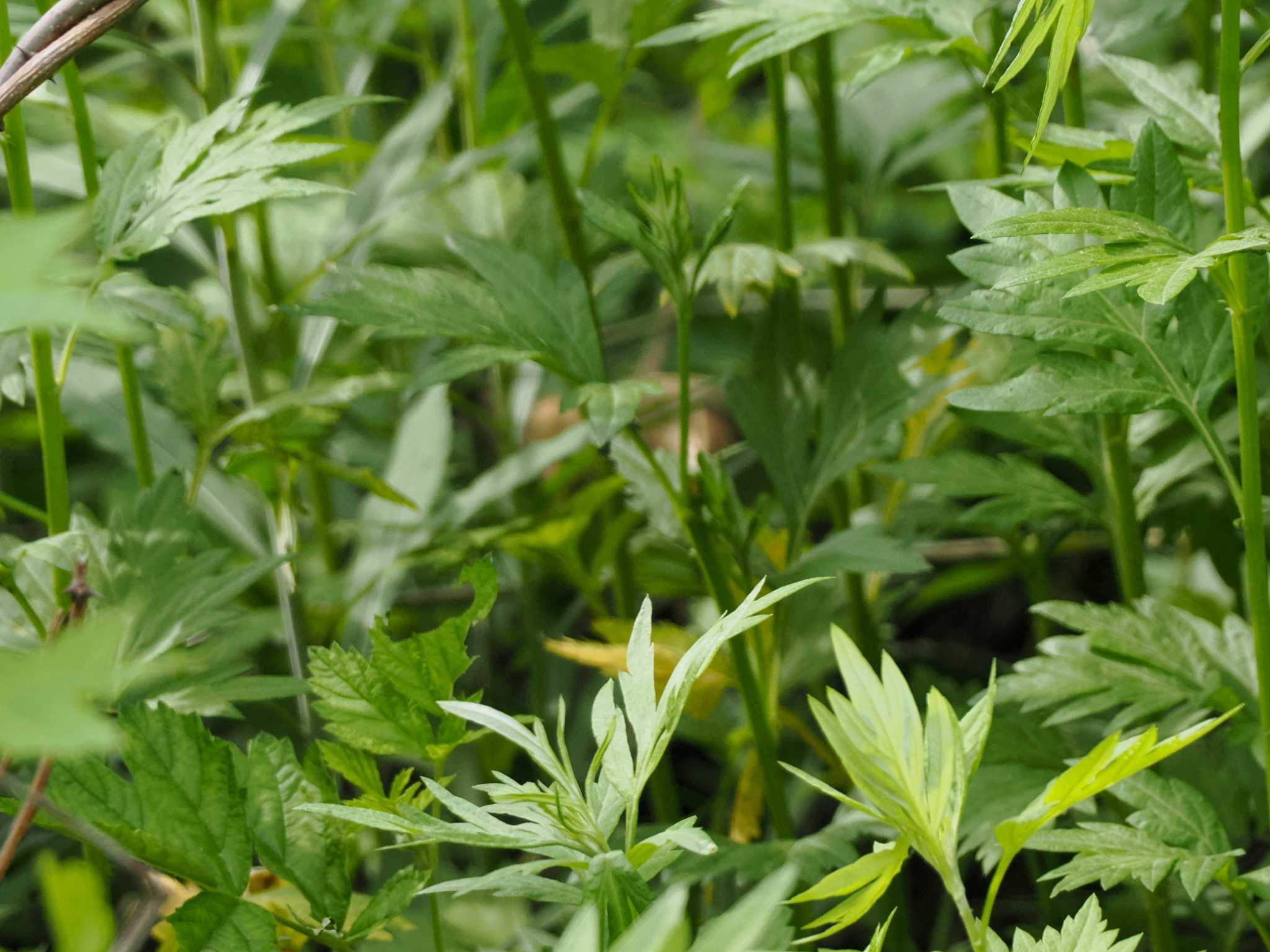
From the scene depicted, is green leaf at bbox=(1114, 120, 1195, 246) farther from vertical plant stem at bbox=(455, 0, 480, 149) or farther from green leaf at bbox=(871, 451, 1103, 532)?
vertical plant stem at bbox=(455, 0, 480, 149)

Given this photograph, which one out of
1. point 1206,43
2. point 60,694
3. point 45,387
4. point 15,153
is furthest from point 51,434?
point 1206,43

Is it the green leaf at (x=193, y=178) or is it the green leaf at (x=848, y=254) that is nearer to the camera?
the green leaf at (x=193, y=178)

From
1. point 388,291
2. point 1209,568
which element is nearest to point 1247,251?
point 388,291

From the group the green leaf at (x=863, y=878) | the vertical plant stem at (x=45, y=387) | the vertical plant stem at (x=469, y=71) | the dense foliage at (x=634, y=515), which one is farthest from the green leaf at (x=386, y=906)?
the vertical plant stem at (x=469, y=71)

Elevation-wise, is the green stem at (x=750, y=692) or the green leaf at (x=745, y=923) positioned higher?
→ the green leaf at (x=745, y=923)

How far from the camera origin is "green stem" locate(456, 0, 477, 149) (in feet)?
4.03

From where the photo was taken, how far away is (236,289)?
1.03 m

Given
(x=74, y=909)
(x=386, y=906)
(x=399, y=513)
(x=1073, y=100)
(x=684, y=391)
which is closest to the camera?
(x=74, y=909)

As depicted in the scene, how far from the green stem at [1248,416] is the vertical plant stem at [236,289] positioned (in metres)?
0.67

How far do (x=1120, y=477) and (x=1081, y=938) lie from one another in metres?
0.39

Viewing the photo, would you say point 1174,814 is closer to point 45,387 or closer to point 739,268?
point 739,268

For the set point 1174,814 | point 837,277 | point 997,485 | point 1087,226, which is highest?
point 1087,226

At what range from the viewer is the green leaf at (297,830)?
606 millimetres

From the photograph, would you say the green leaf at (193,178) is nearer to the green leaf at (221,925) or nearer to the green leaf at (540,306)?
the green leaf at (540,306)
